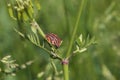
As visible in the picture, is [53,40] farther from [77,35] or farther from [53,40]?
[77,35]

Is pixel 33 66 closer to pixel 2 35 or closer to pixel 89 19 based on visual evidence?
pixel 89 19

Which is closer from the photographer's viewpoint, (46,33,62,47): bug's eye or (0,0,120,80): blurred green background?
(46,33,62,47): bug's eye

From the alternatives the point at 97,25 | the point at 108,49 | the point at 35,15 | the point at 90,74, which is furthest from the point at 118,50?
the point at 35,15

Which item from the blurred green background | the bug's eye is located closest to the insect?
the bug's eye

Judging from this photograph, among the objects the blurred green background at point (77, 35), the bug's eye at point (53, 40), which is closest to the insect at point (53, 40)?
the bug's eye at point (53, 40)

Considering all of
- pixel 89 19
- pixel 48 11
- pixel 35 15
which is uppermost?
pixel 35 15

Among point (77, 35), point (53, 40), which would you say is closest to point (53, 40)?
point (53, 40)

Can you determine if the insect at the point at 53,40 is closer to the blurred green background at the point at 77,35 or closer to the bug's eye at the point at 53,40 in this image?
the bug's eye at the point at 53,40

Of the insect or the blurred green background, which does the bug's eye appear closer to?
the insect

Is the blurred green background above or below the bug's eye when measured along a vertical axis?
below
